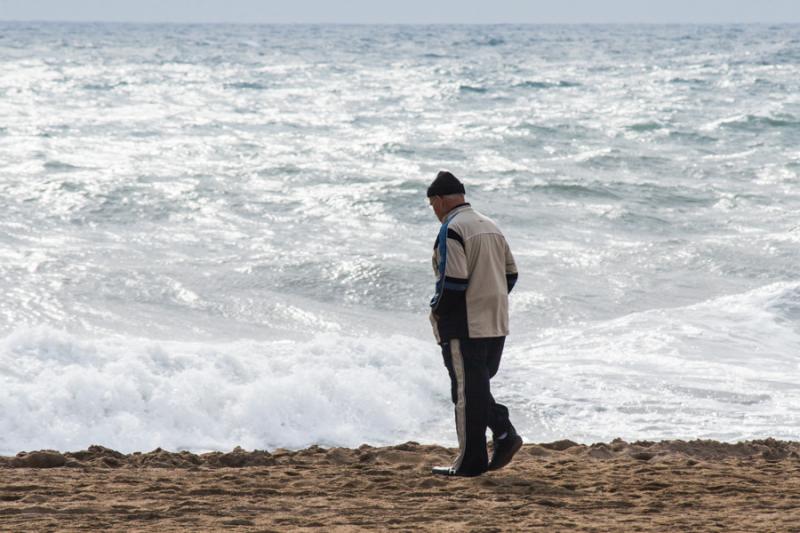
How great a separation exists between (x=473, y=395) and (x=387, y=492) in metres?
0.65

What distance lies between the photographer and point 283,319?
12.2 metres

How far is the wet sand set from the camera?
5.00 meters

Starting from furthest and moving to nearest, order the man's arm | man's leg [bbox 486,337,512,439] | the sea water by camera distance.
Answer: the sea water
man's leg [bbox 486,337,512,439]
the man's arm

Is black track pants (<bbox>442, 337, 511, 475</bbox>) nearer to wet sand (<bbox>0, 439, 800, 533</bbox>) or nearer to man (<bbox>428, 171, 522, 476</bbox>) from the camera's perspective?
man (<bbox>428, 171, 522, 476</bbox>)

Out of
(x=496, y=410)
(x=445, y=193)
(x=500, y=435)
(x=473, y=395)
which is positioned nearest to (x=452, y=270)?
(x=445, y=193)

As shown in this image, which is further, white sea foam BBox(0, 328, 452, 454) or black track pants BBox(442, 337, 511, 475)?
white sea foam BBox(0, 328, 452, 454)

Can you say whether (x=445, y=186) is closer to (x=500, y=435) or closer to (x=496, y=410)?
(x=496, y=410)

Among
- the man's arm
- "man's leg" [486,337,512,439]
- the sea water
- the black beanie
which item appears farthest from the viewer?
the sea water

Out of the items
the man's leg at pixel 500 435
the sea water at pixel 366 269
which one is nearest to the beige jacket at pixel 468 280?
the man's leg at pixel 500 435

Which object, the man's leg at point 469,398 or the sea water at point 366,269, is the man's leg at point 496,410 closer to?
the man's leg at point 469,398

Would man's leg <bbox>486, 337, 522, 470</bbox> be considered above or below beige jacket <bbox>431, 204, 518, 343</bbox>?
below

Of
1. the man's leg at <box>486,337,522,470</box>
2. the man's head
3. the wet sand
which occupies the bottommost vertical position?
the wet sand

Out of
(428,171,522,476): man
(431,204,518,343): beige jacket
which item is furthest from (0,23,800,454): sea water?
(431,204,518,343): beige jacket

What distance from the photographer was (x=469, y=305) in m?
5.65
